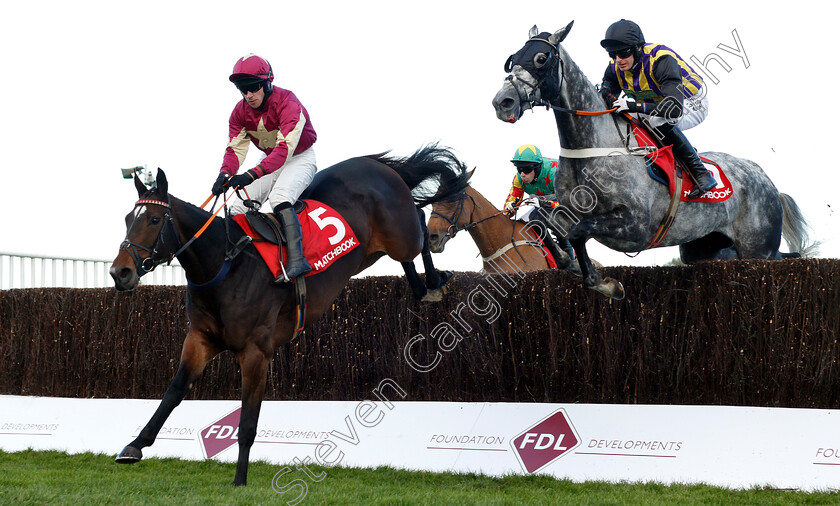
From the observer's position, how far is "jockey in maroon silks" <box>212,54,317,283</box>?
4.84m

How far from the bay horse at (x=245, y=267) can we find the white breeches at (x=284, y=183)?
179mm

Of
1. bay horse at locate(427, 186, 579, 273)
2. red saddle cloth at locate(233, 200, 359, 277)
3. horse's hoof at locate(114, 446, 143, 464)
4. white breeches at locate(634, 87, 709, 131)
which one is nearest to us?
horse's hoof at locate(114, 446, 143, 464)

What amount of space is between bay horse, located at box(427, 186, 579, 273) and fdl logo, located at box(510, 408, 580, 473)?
2.10m

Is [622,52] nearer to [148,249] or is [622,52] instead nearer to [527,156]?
[527,156]

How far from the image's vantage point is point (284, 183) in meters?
5.04

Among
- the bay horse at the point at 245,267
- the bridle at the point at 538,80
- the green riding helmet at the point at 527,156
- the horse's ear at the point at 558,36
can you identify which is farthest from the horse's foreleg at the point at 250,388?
the green riding helmet at the point at 527,156

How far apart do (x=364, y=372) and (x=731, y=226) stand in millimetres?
2690

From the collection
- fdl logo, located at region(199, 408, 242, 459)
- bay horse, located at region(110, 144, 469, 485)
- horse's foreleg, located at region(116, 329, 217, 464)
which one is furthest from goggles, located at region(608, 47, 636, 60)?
fdl logo, located at region(199, 408, 242, 459)

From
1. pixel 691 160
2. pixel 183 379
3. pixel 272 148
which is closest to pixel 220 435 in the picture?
pixel 183 379

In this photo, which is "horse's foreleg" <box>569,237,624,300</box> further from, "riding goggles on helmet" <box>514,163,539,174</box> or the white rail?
the white rail

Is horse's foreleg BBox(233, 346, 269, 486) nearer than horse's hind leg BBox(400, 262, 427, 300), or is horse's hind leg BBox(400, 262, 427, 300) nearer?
horse's foreleg BBox(233, 346, 269, 486)

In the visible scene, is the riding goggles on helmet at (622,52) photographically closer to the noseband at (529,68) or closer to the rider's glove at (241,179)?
the noseband at (529,68)

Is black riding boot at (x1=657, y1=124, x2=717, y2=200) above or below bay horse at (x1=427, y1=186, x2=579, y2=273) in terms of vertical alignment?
above

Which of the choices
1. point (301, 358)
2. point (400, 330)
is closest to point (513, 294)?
point (400, 330)
